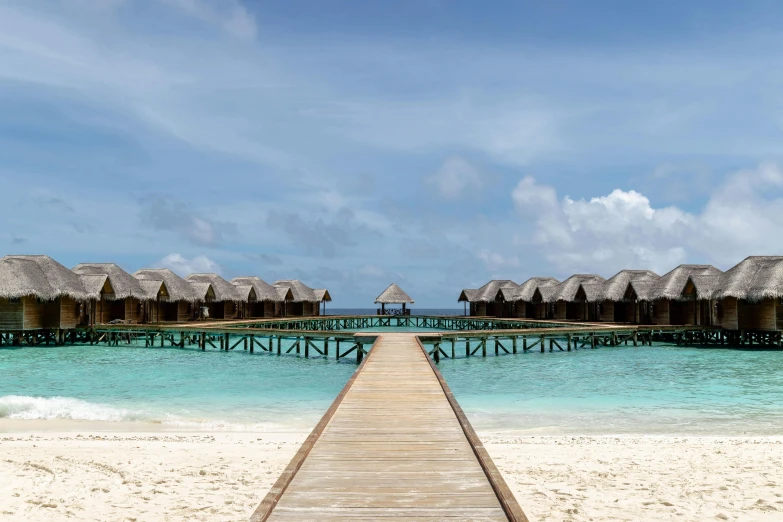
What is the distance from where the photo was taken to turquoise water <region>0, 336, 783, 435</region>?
40.7 feet

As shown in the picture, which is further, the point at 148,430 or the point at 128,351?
the point at 128,351

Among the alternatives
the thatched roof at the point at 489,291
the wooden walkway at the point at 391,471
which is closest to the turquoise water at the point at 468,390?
the wooden walkway at the point at 391,471

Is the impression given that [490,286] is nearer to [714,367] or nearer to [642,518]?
[714,367]

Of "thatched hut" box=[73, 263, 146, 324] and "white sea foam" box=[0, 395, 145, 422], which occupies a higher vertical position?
"thatched hut" box=[73, 263, 146, 324]

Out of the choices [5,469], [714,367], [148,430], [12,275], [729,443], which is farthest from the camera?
[12,275]

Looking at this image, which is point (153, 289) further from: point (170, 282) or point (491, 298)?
point (491, 298)

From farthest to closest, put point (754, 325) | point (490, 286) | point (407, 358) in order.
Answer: point (490, 286)
point (754, 325)
point (407, 358)

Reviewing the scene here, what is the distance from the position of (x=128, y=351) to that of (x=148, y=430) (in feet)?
57.0

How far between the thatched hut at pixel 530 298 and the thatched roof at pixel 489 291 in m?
0.89

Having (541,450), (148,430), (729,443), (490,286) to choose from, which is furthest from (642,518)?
(490,286)

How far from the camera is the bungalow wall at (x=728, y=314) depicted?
29094 millimetres

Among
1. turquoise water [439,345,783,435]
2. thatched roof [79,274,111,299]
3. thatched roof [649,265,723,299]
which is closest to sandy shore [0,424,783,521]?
turquoise water [439,345,783,435]

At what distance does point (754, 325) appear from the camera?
93.9ft

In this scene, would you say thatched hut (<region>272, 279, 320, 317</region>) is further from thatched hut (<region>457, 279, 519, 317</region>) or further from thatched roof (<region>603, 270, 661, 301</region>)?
thatched roof (<region>603, 270, 661, 301</region>)
